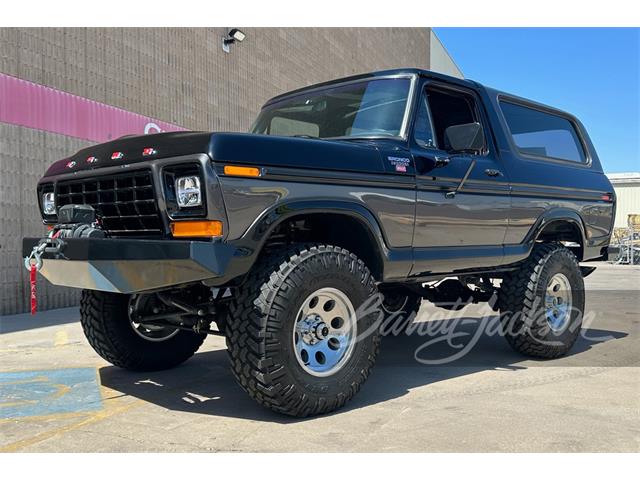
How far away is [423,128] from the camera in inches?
171

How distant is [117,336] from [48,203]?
3.52 ft

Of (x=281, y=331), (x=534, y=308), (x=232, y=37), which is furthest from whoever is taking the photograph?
(x=232, y=37)

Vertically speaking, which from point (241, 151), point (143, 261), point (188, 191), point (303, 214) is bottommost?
point (143, 261)

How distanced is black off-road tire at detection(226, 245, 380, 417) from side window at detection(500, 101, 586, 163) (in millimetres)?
2571

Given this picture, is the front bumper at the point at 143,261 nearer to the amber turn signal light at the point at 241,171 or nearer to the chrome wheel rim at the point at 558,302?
the amber turn signal light at the point at 241,171

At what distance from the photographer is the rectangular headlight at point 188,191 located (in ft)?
10.4

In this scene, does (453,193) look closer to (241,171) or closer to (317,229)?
(317,229)

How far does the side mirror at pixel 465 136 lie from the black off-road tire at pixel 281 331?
4.22 feet

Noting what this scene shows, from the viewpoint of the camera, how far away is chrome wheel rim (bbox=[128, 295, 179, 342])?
4.30 metres

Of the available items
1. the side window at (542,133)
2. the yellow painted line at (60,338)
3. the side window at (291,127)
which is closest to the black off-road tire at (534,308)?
the side window at (542,133)

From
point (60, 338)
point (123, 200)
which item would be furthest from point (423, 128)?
point (60, 338)

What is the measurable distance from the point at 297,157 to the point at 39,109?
653 centimetres

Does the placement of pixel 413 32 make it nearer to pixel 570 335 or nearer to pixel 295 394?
pixel 570 335

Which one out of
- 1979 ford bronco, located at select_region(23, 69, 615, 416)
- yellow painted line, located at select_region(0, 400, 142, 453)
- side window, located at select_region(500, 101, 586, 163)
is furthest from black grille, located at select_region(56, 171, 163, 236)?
side window, located at select_region(500, 101, 586, 163)
